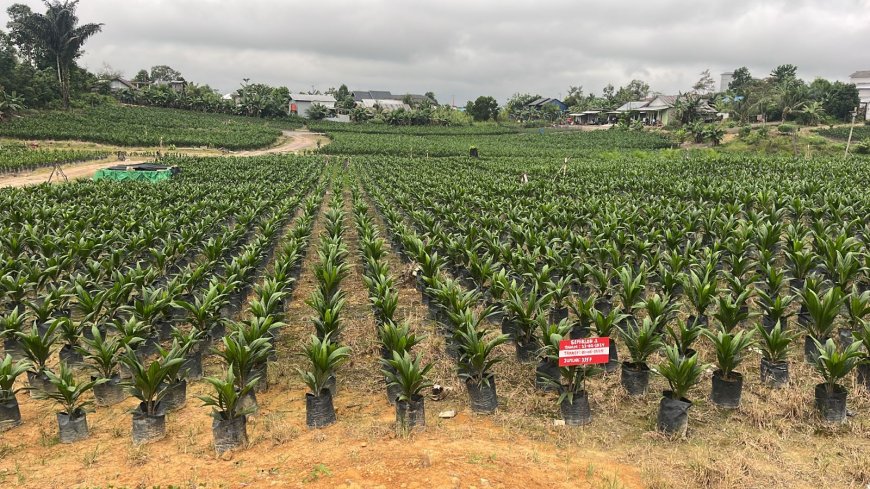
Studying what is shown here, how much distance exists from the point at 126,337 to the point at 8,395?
1.24 meters

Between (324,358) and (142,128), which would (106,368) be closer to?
(324,358)

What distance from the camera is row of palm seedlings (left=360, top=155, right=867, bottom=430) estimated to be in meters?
6.71

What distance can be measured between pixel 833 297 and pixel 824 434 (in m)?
2.02

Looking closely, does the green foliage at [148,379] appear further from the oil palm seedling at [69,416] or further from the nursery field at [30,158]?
the nursery field at [30,158]

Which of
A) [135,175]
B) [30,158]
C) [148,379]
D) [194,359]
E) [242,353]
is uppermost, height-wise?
[30,158]

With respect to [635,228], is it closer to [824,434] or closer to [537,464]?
[824,434]

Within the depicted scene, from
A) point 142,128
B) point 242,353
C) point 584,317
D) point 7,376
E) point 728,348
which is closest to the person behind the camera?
point 7,376

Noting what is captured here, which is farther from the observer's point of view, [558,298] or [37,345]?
[558,298]

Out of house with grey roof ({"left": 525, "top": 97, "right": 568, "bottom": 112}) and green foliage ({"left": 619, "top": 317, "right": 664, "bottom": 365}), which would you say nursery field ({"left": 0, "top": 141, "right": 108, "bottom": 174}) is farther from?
house with grey roof ({"left": 525, "top": 97, "right": 568, "bottom": 112})

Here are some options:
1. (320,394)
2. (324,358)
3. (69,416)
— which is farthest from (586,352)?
(69,416)

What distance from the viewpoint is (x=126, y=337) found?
6.36 meters

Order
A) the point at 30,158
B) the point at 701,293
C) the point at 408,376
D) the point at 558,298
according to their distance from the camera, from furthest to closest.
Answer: the point at 30,158 → the point at 558,298 → the point at 701,293 → the point at 408,376

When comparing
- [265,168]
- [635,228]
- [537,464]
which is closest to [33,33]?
[265,168]

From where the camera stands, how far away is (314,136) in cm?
7812
